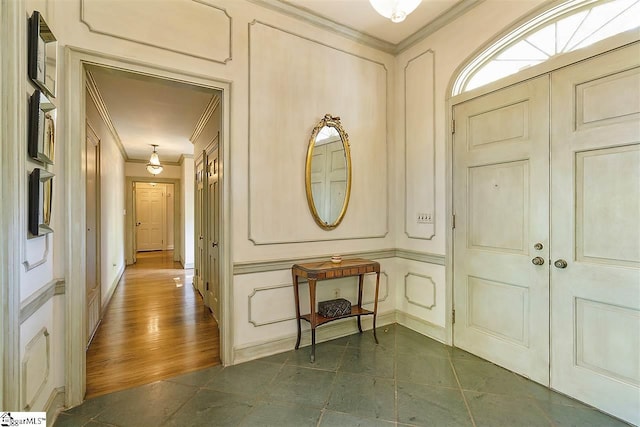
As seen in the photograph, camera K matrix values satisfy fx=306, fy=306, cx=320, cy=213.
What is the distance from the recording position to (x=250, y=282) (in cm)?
262

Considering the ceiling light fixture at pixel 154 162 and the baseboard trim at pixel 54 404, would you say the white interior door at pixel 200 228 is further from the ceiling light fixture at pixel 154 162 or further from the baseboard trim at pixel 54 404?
the baseboard trim at pixel 54 404

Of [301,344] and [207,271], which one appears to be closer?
[301,344]

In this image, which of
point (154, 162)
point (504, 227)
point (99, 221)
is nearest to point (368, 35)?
point (504, 227)

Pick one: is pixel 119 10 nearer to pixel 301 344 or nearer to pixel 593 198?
pixel 301 344

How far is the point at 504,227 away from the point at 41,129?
10.2ft

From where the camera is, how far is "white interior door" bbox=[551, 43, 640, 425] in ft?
6.00

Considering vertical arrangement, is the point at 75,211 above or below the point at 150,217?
above

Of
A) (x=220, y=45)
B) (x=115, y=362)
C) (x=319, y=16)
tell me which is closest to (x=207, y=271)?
(x=115, y=362)

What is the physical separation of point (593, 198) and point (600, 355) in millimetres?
1005

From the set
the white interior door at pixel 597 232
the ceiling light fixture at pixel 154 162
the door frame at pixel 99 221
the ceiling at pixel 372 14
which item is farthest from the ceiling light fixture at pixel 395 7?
the ceiling light fixture at pixel 154 162

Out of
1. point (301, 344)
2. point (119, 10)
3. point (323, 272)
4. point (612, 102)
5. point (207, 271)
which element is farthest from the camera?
point (207, 271)

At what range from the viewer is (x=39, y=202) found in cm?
154

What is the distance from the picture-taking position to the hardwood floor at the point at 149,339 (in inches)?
95.0

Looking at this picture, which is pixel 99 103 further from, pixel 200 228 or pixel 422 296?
pixel 422 296
